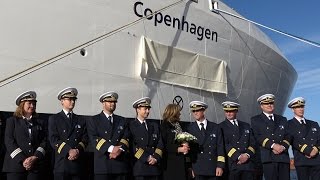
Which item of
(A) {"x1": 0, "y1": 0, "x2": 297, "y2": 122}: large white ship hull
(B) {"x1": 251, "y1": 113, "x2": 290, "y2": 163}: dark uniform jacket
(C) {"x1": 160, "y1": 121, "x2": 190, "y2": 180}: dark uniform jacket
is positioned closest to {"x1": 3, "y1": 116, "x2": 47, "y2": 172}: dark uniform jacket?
(A) {"x1": 0, "y1": 0, "x2": 297, "y2": 122}: large white ship hull

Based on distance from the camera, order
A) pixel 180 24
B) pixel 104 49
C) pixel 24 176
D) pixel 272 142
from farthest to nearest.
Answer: pixel 180 24 < pixel 104 49 < pixel 272 142 < pixel 24 176

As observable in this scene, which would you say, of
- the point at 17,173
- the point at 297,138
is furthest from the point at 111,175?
the point at 297,138

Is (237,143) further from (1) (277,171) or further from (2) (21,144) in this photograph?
(2) (21,144)

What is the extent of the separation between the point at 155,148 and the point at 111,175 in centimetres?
77

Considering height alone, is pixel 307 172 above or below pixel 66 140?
below

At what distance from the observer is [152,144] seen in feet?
19.5

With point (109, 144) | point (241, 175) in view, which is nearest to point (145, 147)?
point (109, 144)

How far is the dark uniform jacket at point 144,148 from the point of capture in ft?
19.1

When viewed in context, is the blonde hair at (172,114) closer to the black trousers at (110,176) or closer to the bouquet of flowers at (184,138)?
the bouquet of flowers at (184,138)

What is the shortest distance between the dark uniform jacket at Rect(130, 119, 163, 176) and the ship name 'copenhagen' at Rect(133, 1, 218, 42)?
282 cm

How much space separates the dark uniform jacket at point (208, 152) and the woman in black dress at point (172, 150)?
194 millimetres

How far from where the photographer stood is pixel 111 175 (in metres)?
5.57

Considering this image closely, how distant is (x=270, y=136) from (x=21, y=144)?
3575 mm

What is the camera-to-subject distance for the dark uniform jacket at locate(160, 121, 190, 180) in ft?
20.2
